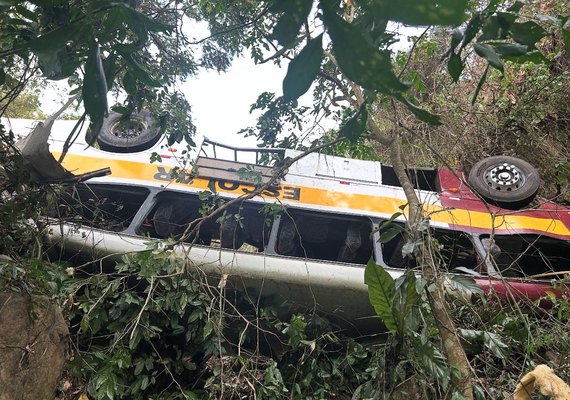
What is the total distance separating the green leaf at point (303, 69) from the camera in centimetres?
91

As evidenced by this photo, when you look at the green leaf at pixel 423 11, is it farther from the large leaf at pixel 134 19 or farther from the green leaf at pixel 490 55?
the large leaf at pixel 134 19

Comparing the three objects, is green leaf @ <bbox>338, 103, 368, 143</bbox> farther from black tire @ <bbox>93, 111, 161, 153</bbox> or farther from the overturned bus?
black tire @ <bbox>93, 111, 161, 153</bbox>

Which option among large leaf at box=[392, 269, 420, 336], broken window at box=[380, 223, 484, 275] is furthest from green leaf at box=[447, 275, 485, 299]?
broken window at box=[380, 223, 484, 275]

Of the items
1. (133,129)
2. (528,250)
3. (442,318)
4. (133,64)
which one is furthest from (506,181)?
(133,64)

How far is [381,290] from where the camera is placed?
7.68 feet

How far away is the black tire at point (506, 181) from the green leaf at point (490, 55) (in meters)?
3.61

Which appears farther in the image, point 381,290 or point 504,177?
point 504,177

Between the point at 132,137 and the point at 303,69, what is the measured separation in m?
3.96

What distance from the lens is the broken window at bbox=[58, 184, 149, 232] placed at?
11.8 feet

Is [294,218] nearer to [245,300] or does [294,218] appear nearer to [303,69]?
[245,300]

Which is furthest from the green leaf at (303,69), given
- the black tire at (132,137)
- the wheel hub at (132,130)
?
the wheel hub at (132,130)

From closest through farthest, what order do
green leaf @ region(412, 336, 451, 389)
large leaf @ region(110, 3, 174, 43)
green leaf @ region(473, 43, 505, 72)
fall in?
green leaf @ region(473, 43, 505, 72), large leaf @ region(110, 3, 174, 43), green leaf @ region(412, 336, 451, 389)

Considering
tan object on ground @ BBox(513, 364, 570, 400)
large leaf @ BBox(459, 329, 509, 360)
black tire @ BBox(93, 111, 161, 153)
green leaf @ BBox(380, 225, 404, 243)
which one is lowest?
large leaf @ BBox(459, 329, 509, 360)

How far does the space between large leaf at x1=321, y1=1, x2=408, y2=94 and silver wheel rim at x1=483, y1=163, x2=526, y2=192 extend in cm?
423
